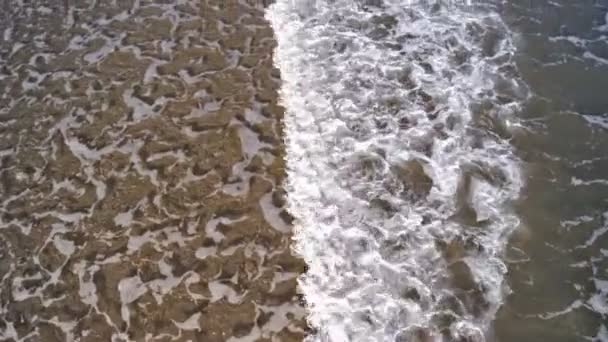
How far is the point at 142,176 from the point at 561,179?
4379 mm

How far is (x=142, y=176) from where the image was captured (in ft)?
21.0

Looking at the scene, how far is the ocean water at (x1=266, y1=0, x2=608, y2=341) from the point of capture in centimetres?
530

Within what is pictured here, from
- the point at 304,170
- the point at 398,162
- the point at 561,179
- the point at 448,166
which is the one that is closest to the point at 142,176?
the point at 304,170

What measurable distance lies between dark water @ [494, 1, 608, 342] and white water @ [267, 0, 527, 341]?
0.65ft

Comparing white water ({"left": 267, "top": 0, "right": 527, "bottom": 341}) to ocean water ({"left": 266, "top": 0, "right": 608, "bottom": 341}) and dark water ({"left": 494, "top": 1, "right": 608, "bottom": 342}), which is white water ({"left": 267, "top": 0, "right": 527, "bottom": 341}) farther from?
dark water ({"left": 494, "top": 1, "right": 608, "bottom": 342})

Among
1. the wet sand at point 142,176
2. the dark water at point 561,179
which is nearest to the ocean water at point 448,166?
the dark water at point 561,179

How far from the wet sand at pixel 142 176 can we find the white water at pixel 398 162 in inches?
12.5

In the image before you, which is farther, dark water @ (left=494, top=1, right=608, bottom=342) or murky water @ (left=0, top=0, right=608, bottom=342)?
murky water @ (left=0, top=0, right=608, bottom=342)

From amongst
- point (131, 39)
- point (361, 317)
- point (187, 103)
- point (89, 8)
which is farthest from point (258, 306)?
point (89, 8)

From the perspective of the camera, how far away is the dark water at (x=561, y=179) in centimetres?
520

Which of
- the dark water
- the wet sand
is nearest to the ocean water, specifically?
the dark water

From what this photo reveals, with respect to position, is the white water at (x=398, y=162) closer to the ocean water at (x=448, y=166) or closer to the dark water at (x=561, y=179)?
the ocean water at (x=448, y=166)

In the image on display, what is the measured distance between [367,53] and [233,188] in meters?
2.76

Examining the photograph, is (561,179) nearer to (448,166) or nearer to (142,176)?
(448,166)
